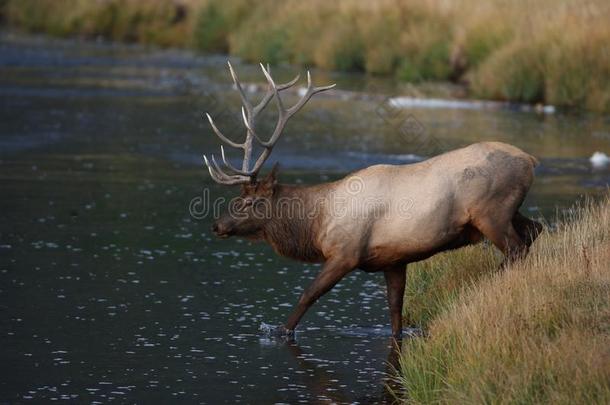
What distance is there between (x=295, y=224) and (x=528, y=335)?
8.38ft

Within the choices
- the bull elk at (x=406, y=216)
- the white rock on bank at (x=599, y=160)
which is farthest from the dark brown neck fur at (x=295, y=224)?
the white rock on bank at (x=599, y=160)

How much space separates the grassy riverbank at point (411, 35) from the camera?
1046 inches

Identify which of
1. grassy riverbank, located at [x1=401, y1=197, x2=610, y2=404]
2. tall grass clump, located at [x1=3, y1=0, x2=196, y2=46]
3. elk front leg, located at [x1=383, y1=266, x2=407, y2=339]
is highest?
grassy riverbank, located at [x1=401, y1=197, x2=610, y2=404]

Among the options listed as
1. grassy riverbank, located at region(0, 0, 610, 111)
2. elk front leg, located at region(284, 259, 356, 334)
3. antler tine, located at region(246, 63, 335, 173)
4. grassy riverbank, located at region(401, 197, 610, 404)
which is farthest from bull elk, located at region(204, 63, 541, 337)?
grassy riverbank, located at region(0, 0, 610, 111)

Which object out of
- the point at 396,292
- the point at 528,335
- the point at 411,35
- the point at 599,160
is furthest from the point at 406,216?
the point at 411,35

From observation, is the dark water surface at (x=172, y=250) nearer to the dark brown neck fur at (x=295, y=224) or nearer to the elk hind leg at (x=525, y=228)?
the dark brown neck fur at (x=295, y=224)

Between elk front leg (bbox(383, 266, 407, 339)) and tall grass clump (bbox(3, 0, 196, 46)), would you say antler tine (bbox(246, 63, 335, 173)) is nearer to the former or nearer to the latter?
elk front leg (bbox(383, 266, 407, 339))

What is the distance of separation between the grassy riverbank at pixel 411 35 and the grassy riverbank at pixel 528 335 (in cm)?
1620

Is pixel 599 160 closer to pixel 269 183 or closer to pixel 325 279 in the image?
pixel 269 183

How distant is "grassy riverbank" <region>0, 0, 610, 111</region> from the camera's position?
2656 centimetres

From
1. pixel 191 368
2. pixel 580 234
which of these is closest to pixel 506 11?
pixel 580 234

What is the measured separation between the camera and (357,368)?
9422mm

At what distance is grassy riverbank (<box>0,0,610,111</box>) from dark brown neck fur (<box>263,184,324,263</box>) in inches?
624

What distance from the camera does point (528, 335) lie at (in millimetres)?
8352
